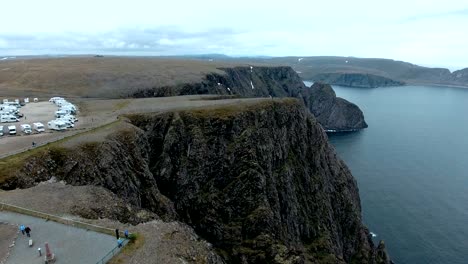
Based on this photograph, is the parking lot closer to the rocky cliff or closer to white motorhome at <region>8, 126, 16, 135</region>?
white motorhome at <region>8, 126, 16, 135</region>

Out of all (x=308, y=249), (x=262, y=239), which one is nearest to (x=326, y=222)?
(x=308, y=249)

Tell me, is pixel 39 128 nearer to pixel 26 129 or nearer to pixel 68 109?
pixel 26 129

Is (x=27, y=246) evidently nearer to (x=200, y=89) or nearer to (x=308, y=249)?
(x=308, y=249)

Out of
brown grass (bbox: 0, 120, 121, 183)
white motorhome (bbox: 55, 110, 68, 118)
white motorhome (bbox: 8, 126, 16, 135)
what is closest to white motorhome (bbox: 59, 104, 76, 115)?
white motorhome (bbox: 55, 110, 68, 118)

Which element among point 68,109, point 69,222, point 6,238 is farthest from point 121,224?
point 68,109

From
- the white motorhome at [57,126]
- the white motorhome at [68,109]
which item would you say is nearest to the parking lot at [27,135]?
the white motorhome at [57,126]
